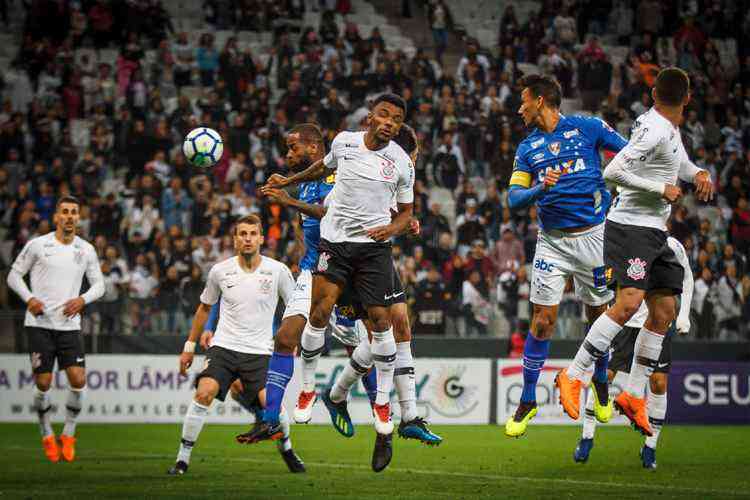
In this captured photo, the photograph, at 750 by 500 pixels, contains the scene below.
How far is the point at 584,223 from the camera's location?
36.8 ft

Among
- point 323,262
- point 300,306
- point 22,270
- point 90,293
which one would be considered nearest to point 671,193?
point 323,262

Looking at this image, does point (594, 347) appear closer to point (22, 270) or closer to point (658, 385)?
point (658, 385)

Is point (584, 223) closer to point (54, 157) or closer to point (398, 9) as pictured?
point (54, 157)

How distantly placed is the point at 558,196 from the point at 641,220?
0.95 meters

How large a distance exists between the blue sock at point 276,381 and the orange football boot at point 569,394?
2523 mm

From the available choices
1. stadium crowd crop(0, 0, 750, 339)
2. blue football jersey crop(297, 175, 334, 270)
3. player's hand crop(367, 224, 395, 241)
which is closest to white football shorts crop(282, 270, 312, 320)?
blue football jersey crop(297, 175, 334, 270)

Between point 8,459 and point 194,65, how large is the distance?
15.7 metres

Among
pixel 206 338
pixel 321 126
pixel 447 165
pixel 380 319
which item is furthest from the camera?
pixel 321 126

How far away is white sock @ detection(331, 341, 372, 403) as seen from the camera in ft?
38.0

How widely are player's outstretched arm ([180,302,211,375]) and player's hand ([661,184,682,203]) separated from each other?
485 cm

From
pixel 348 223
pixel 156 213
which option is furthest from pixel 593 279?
pixel 156 213

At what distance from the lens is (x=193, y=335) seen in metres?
12.4

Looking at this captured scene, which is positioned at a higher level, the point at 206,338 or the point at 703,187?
the point at 703,187

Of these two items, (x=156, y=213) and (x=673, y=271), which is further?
(x=156, y=213)
